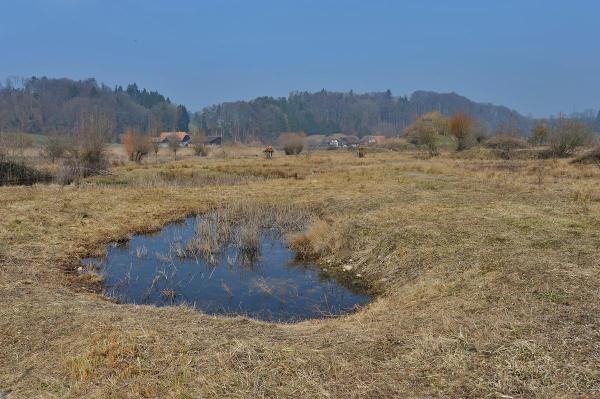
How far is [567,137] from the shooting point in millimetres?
40188

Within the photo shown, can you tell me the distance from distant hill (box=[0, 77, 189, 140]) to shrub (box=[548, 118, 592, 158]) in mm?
102661

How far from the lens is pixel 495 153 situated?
153 ft

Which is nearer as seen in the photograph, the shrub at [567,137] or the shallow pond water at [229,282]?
the shallow pond water at [229,282]

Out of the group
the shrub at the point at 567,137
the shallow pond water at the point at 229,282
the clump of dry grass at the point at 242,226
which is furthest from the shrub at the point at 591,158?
the shallow pond water at the point at 229,282

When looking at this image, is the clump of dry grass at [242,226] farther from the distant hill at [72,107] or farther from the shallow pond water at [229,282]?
the distant hill at [72,107]

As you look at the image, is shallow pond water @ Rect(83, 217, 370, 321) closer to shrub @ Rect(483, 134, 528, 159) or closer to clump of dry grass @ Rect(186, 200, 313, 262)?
clump of dry grass @ Rect(186, 200, 313, 262)

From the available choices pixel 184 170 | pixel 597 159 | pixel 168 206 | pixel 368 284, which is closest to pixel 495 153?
pixel 597 159

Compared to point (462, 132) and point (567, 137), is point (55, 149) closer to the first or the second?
point (462, 132)

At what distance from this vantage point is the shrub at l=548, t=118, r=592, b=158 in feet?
132

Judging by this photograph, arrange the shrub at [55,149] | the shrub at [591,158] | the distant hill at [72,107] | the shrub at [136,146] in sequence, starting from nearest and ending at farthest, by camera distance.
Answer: the shrub at [591,158] → the shrub at [55,149] → the shrub at [136,146] → the distant hill at [72,107]

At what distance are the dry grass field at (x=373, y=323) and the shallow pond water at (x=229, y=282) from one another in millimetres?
653

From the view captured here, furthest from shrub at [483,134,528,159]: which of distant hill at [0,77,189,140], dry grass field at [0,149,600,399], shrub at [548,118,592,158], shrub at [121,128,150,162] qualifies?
distant hill at [0,77,189,140]

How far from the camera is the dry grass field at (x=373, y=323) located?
17.5 feet

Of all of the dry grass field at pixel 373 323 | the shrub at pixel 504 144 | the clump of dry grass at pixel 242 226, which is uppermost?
the shrub at pixel 504 144
